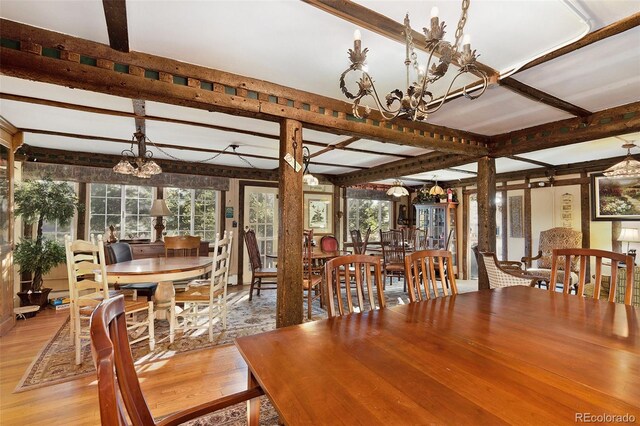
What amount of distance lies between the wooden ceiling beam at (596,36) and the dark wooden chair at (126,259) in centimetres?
397

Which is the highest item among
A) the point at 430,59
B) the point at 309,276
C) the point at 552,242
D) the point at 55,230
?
the point at 430,59

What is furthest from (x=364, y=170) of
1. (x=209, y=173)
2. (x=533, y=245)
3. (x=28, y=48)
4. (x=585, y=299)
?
(x=28, y=48)

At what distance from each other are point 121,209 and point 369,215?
17.9 feet

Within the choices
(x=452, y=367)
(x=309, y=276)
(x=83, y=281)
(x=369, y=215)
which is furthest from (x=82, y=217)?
(x=369, y=215)

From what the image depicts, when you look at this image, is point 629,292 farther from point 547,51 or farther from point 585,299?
point 547,51

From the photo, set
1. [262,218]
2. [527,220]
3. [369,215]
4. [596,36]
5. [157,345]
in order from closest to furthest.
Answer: [596,36]
[157,345]
[527,220]
[262,218]
[369,215]

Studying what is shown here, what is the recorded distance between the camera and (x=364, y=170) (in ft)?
20.9

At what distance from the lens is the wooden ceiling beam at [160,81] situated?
177 cm

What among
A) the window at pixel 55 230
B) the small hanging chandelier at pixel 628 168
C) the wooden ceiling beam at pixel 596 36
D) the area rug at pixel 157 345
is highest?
the wooden ceiling beam at pixel 596 36

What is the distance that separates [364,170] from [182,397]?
16.9ft

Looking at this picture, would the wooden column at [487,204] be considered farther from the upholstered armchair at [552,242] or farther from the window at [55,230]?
the window at [55,230]

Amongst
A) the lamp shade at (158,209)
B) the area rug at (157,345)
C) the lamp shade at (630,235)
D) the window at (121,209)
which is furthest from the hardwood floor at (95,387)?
the lamp shade at (630,235)

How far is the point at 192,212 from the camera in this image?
5.79 meters

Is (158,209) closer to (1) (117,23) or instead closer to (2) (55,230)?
(2) (55,230)
